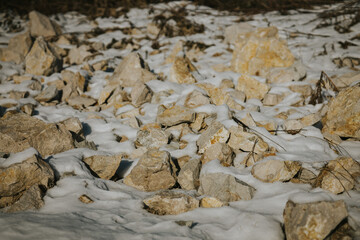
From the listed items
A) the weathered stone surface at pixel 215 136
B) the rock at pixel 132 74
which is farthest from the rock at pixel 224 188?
the rock at pixel 132 74

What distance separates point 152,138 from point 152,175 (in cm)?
83

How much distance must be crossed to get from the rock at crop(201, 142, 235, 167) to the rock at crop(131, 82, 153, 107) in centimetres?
195

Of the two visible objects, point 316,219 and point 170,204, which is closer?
point 316,219

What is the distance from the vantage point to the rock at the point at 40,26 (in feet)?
25.1

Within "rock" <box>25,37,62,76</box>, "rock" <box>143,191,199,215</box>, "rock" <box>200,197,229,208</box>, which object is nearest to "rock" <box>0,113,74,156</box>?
"rock" <box>143,191,199,215</box>

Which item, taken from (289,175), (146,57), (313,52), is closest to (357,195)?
(289,175)

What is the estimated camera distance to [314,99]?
3674mm

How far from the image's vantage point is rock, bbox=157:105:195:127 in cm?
327

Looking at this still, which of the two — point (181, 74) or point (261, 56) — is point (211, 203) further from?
point (261, 56)

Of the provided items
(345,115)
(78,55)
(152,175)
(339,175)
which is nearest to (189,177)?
(152,175)

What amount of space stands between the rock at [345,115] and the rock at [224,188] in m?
1.53

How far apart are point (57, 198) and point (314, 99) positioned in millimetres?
3855

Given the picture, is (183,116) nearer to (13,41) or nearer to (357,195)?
(357,195)

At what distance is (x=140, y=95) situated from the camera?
407cm
